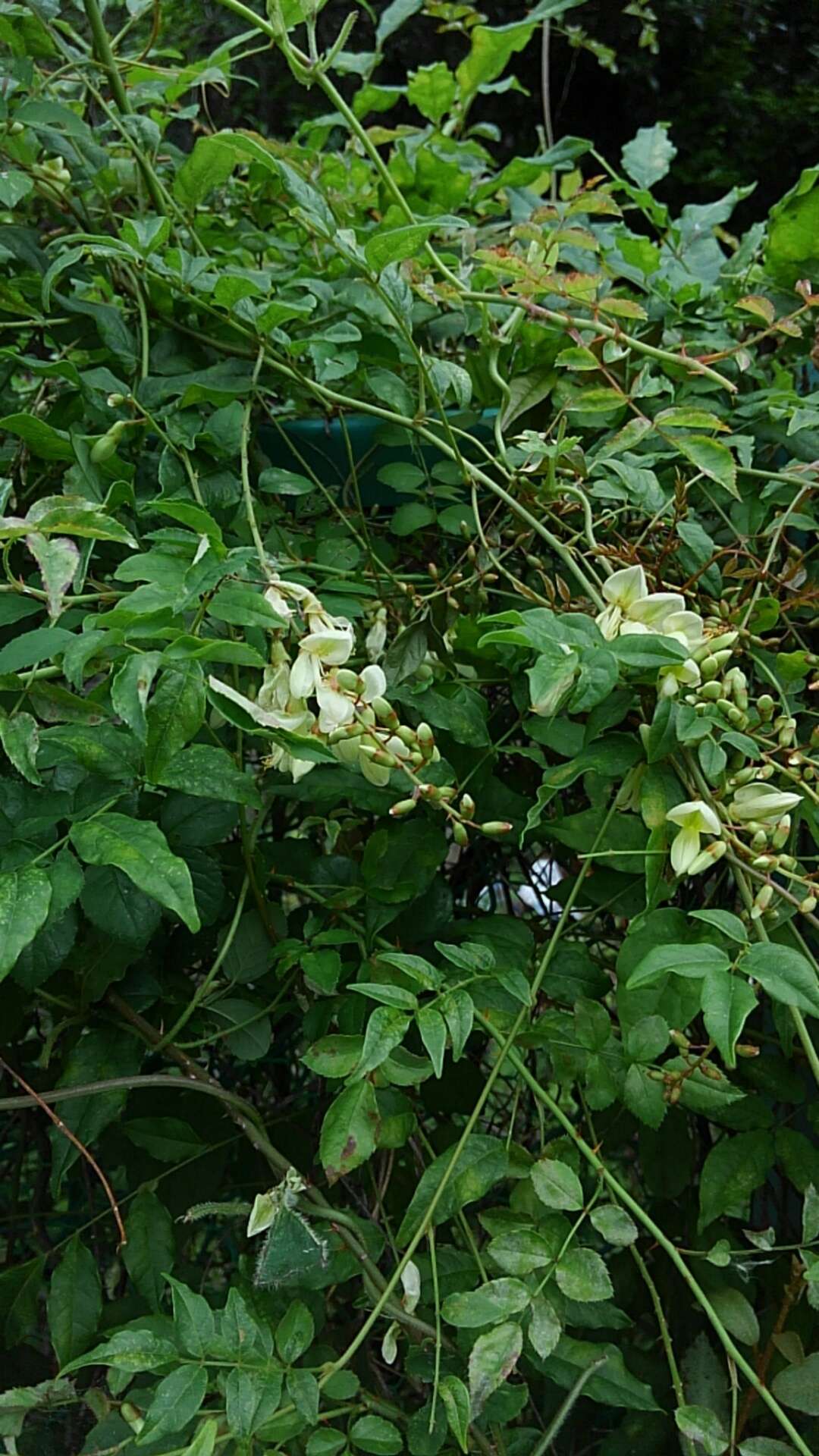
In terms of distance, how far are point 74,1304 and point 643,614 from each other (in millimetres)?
510

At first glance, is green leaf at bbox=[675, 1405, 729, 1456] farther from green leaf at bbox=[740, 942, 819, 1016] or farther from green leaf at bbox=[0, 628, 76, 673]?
green leaf at bbox=[0, 628, 76, 673]

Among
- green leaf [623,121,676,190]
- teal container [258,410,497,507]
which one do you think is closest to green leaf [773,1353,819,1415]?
teal container [258,410,497,507]

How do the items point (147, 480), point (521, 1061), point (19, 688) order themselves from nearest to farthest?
point (19, 688)
point (521, 1061)
point (147, 480)

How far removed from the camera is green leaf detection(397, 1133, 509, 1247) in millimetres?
625

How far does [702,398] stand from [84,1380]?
0.82m

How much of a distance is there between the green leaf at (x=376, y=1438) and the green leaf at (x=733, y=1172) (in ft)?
0.70

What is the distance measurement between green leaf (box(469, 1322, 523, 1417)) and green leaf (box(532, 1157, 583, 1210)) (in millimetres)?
64

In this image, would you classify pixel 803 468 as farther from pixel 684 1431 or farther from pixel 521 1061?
pixel 684 1431

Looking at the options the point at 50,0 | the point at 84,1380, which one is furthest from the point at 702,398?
the point at 84,1380

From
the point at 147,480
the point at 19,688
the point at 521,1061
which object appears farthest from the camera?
the point at 147,480

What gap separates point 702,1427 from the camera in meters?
0.62

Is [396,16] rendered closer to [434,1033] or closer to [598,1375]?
[434,1033]

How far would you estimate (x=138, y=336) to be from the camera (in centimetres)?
80

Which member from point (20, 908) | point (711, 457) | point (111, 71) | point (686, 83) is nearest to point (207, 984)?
point (20, 908)
